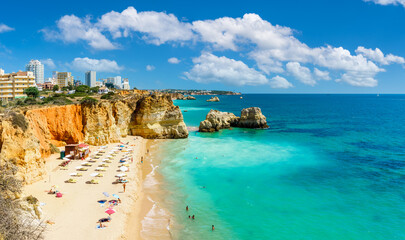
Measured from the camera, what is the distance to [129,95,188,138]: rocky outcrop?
5088cm

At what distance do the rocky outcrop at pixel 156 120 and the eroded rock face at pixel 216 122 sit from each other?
924 cm

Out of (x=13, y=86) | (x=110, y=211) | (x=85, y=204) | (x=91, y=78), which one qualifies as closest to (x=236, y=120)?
(x=85, y=204)

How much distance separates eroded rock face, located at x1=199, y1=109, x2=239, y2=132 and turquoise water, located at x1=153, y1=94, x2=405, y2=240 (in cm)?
1215

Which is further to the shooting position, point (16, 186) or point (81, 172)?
point (81, 172)

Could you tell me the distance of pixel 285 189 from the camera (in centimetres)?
2641

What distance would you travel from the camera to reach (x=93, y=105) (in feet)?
A: 133

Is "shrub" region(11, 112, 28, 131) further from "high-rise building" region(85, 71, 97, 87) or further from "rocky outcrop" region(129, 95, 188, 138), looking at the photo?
"high-rise building" region(85, 71, 97, 87)

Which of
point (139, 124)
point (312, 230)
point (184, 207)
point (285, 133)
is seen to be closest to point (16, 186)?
point (184, 207)

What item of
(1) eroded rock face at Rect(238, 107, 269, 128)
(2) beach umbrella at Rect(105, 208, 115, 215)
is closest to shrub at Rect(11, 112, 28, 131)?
(2) beach umbrella at Rect(105, 208, 115, 215)

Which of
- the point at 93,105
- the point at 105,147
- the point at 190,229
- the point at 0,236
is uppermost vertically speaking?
the point at 93,105

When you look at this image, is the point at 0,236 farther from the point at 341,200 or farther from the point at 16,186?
the point at 341,200

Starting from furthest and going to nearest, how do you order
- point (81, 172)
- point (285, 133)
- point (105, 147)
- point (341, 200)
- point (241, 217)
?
point (285, 133) < point (105, 147) < point (81, 172) < point (341, 200) < point (241, 217)

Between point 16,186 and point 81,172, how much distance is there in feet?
43.4

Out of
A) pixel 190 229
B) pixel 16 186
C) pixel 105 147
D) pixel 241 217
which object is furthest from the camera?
pixel 105 147
